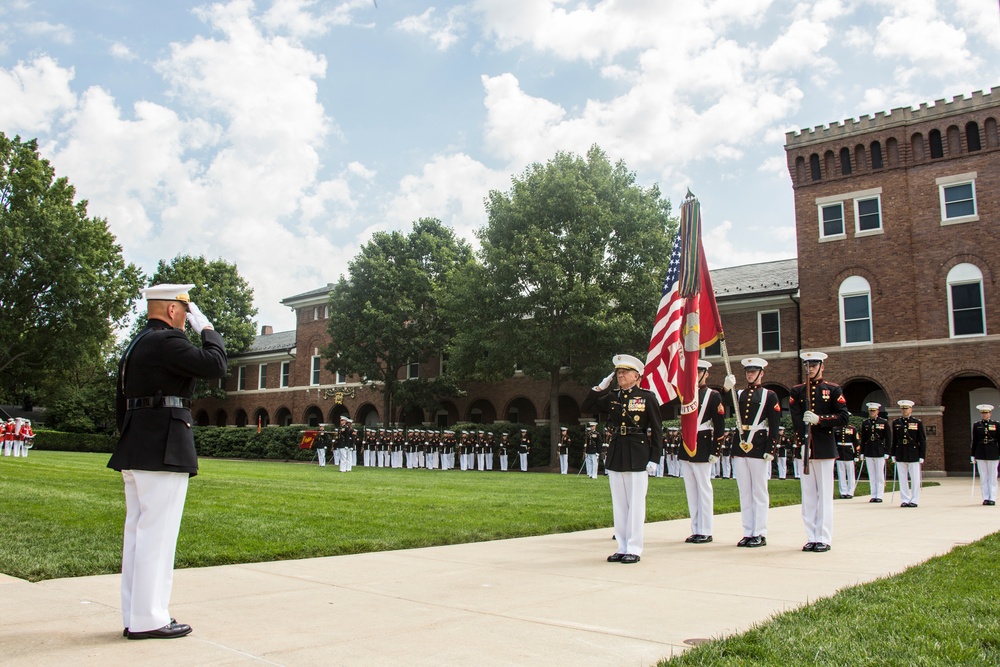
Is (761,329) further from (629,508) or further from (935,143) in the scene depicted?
(629,508)

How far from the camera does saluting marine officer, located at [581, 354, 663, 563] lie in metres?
7.84

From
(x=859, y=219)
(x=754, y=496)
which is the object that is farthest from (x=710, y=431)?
(x=859, y=219)

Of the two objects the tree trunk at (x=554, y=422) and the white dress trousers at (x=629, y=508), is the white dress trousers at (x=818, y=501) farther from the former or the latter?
the tree trunk at (x=554, y=422)

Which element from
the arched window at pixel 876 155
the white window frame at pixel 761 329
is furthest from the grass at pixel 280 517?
the arched window at pixel 876 155

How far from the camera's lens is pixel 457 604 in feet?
18.2

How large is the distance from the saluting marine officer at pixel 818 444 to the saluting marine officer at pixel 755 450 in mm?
372

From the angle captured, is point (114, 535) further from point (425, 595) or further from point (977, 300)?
point (977, 300)

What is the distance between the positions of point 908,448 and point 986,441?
1.67 m

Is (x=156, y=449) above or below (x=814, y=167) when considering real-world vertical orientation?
below

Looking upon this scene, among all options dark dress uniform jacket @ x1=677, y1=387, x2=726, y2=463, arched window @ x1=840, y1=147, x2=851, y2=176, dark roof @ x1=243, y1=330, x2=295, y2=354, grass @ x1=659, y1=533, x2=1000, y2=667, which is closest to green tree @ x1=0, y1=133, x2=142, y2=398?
dark roof @ x1=243, y1=330, x2=295, y2=354

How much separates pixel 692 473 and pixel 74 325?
38776 millimetres

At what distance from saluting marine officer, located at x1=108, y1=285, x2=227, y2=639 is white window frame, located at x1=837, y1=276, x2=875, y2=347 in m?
31.0

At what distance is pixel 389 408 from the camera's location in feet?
153

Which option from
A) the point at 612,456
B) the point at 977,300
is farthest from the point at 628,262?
the point at 612,456
